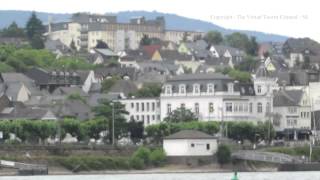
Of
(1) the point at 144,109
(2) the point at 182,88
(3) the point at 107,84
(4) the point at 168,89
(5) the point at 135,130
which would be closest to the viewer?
(5) the point at 135,130

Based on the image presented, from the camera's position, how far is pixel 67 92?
465 feet

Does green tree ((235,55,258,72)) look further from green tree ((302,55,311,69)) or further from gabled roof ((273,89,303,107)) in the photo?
gabled roof ((273,89,303,107))

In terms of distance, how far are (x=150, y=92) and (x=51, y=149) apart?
134 ft

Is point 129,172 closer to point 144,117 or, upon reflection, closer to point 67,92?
point 144,117

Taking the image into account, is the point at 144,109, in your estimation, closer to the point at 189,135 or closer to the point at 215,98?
the point at 215,98

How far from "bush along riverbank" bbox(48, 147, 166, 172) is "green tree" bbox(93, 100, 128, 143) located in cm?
1204

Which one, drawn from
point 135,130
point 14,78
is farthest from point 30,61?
point 135,130

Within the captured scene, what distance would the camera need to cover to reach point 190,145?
101750mm

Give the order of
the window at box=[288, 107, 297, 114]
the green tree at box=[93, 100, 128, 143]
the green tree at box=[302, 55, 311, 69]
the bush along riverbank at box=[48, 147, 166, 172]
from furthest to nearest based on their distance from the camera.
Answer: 1. the green tree at box=[302, 55, 311, 69]
2. the window at box=[288, 107, 297, 114]
3. the green tree at box=[93, 100, 128, 143]
4. the bush along riverbank at box=[48, 147, 166, 172]

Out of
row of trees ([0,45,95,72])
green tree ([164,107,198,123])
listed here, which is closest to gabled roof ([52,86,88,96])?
row of trees ([0,45,95,72])

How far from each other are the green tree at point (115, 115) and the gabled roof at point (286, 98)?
57.3 ft

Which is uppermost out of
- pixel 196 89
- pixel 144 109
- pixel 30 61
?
pixel 30 61

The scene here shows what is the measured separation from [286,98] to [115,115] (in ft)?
79.4

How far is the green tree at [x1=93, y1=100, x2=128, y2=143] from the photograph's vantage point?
374 ft
